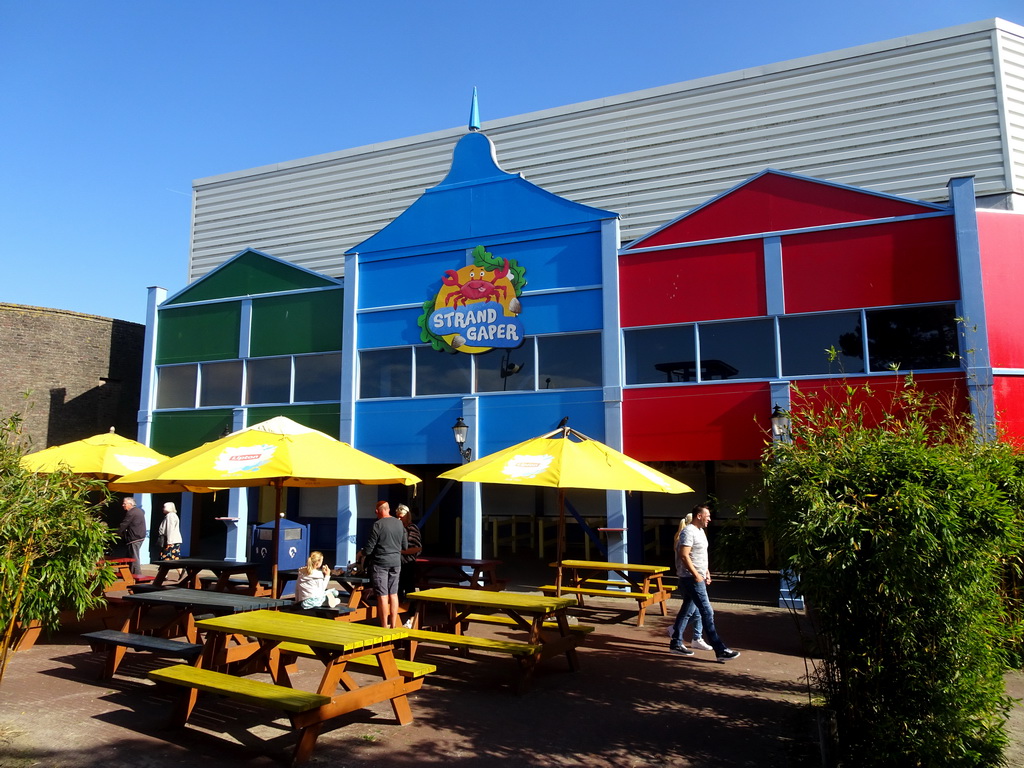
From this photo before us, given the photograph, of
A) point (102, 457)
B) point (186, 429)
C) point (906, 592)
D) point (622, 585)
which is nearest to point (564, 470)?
point (622, 585)

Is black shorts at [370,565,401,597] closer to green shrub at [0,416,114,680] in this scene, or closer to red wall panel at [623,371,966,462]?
green shrub at [0,416,114,680]

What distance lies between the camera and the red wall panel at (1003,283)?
41.5 ft

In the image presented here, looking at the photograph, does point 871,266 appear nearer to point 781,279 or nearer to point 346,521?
point 781,279

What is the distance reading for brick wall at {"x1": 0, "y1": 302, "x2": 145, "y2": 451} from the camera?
20.2 meters

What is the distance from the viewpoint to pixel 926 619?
183 inches

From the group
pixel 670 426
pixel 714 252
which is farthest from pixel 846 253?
pixel 670 426

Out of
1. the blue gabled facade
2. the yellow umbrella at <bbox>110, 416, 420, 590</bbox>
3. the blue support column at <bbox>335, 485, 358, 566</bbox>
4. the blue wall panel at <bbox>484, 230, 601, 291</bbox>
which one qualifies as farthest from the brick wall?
the yellow umbrella at <bbox>110, 416, 420, 590</bbox>

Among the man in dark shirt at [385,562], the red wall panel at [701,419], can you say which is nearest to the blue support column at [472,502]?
the red wall panel at [701,419]

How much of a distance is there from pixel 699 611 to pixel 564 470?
2.29 metres

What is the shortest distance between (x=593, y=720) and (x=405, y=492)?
15138mm

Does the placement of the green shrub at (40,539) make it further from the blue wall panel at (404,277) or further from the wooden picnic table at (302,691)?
the blue wall panel at (404,277)

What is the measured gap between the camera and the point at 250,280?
1859cm

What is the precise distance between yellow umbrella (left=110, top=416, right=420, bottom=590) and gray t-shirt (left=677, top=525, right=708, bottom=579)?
11.6 feet

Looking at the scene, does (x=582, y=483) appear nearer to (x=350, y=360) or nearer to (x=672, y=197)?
(x=350, y=360)
